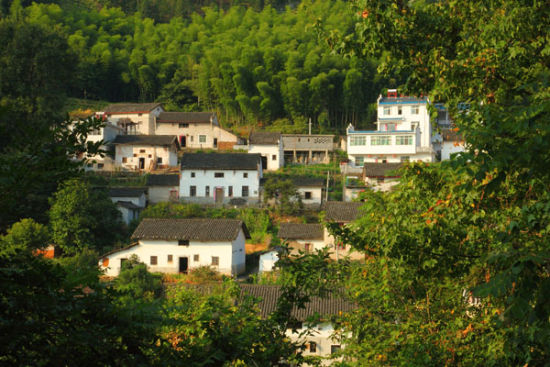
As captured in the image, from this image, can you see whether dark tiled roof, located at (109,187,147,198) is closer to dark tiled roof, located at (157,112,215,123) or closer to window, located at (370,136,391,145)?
dark tiled roof, located at (157,112,215,123)

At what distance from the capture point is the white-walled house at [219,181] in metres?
34.8

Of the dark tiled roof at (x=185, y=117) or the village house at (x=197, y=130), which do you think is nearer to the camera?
the village house at (x=197, y=130)

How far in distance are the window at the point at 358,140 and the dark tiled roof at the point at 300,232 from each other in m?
15.7

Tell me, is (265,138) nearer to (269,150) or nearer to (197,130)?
(269,150)

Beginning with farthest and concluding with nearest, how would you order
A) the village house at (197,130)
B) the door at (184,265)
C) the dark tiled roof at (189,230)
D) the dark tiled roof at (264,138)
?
the village house at (197,130), the dark tiled roof at (264,138), the door at (184,265), the dark tiled roof at (189,230)

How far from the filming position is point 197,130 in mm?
47156

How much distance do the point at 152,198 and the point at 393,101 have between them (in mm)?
22489

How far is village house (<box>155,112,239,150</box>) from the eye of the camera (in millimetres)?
46500

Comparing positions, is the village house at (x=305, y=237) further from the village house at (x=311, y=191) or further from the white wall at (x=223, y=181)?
the white wall at (x=223, y=181)

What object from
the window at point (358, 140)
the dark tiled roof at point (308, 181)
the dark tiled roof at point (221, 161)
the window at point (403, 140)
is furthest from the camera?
the window at point (358, 140)

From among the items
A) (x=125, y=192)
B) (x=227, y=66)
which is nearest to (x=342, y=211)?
(x=125, y=192)

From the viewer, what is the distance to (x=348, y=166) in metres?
40.2

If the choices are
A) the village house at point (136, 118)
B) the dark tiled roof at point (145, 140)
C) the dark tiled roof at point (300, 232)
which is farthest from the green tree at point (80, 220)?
the village house at point (136, 118)

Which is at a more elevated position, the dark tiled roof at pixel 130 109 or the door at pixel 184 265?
the dark tiled roof at pixel 130 109
